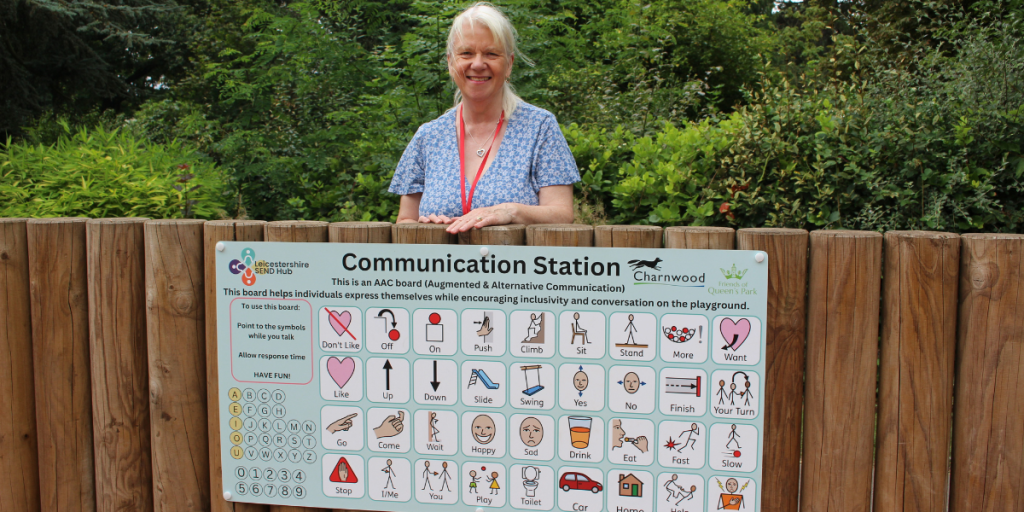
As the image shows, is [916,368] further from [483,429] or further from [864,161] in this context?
[864,161]

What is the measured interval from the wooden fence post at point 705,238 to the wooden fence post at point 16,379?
2.24 meters

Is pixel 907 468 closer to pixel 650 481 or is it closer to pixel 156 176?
pixel 650 481

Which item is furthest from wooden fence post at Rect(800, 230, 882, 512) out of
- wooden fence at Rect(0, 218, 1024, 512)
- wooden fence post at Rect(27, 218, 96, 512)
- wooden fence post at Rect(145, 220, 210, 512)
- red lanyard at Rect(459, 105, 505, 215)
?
wooden fence post at Rect(27, 218, 96, 512)

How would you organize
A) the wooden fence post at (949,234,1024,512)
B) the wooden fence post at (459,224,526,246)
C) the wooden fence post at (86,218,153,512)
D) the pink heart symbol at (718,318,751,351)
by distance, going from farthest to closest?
the wooden fence post at (86,218,153,512), the wooden fence post at (459,224,526,246), the pink heart symbol at (718,318,751,351), the wooden fence post at (949,234,1024,512)

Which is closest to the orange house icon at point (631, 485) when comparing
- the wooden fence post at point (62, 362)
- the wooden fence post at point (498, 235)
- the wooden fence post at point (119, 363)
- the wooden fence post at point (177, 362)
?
the wooden fence post at point (498, 235)

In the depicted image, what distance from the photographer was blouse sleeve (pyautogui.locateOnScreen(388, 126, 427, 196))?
2711 mm

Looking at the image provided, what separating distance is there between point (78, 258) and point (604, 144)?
3.60m

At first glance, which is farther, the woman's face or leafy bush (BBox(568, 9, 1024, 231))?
leafy bush (BBox(568, 9, 1024, 231))

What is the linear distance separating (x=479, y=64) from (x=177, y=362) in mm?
1502

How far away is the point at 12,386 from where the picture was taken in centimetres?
236

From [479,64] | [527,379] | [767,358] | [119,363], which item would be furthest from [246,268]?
[767,358]

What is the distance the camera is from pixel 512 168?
8.26 ft

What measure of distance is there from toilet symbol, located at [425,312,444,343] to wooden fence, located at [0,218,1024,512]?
24 centimetres

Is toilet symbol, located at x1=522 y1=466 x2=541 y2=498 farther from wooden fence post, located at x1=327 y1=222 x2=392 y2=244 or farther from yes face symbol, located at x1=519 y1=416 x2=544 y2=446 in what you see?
wooden fence post, located at x1=327 y1=222 x2=392 y2=244
